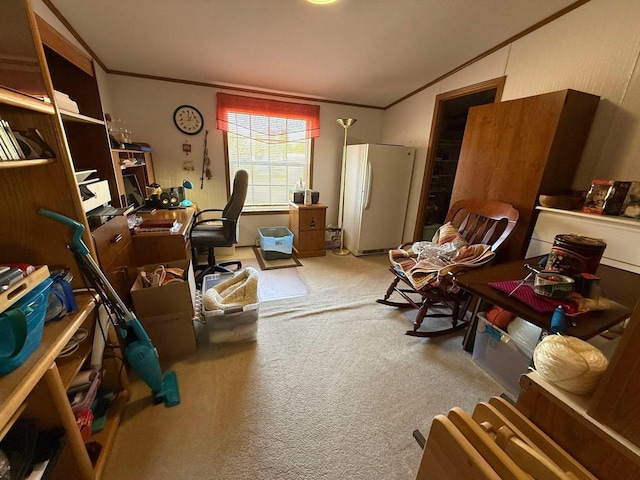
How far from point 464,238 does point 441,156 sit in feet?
6.84

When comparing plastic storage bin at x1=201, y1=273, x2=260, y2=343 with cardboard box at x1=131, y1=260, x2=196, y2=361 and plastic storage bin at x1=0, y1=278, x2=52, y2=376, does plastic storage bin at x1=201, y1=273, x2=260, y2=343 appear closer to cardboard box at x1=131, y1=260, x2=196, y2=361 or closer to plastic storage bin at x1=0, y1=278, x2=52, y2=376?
cardboard box at x1=131, y1=260, x2=196, y2=361

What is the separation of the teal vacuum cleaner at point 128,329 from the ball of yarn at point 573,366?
161 centimetres

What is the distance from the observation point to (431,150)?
3.21 m

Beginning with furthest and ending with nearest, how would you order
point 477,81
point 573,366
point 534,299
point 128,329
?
point 477,81, point 128,329, point 534,299, point 573,366

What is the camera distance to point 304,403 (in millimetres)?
1440

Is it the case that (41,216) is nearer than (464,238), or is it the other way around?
(41,216)

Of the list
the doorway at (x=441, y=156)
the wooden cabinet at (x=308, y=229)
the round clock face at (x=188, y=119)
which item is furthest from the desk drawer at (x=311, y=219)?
the round clock face at (x=188, y=119)

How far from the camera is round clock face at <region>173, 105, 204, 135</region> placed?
10.3 ft

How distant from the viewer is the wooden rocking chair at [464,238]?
1.91 m

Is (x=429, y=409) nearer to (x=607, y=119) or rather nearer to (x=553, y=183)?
(x=553, y=183)

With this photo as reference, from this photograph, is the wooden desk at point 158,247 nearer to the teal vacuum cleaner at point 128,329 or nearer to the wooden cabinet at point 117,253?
the wooden cabinet at point 117,253

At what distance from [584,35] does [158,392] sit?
3.68 metres

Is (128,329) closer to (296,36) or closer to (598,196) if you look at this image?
(296,36)

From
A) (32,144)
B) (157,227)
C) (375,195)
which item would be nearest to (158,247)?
(157,227)
